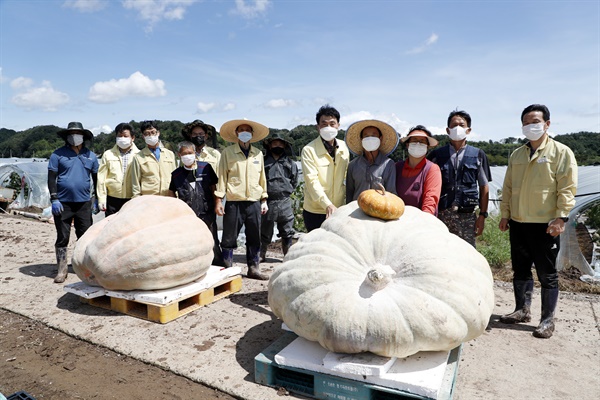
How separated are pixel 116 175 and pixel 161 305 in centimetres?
264

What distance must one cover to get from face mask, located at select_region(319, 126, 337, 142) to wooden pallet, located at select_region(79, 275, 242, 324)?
2.05 meters

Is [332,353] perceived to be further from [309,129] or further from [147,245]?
[309,129]

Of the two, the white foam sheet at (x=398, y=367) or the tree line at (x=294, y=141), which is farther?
the tree line at (x=294, y=141)

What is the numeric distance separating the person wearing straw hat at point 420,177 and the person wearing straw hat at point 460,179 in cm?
52

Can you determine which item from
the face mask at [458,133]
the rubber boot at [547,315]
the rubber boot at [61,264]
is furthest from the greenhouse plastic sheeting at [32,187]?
the rubber boot at [547,315]

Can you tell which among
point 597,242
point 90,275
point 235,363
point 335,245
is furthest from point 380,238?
point 597,242

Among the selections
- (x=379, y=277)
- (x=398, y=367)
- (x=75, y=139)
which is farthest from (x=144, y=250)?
(x=398, y=367)

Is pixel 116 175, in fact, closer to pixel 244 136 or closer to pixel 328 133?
pixel 244 136

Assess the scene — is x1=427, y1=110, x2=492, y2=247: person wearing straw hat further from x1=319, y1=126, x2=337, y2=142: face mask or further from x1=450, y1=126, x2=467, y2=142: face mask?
x1=319, y1=126, x2=337, y2=142: face mask

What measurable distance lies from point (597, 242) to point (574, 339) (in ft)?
13.3

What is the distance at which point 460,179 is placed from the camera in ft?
15.0

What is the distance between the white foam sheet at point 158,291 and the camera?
14.5 feet

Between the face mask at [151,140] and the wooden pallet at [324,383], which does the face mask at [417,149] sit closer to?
the wooden pallet at [324,383]

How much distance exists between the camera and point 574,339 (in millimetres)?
4199
